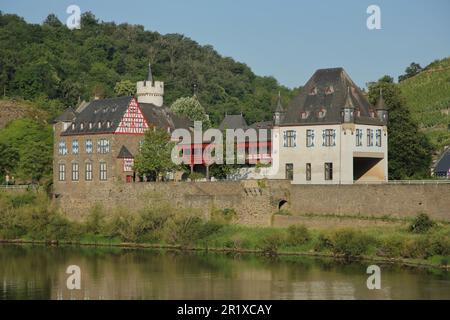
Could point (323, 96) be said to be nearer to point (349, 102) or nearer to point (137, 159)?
point (349, 102)

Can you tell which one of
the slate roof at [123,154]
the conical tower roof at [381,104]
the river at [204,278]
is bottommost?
the river at [204,278]

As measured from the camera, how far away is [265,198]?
61031mm

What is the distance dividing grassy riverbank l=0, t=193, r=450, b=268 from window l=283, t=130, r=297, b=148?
5.92 meters

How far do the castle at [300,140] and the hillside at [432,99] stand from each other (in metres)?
21.5

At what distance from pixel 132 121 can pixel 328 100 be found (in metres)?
13.6

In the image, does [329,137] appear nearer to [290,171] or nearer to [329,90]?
[329,90]

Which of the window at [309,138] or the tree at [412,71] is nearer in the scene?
the window at [309,138]

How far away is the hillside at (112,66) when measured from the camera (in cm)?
11531

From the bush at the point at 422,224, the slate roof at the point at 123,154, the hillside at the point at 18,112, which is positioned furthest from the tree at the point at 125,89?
the bush at the point at 422,224

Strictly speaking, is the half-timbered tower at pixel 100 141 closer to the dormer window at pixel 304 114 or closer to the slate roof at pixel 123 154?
the slate roof at pixel 123 154

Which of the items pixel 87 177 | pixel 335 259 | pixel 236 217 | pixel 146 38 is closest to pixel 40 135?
pixel 87 177

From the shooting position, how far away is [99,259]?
56531 mm

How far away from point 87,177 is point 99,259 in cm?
1553

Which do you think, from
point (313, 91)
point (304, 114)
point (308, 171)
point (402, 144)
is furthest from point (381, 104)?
point (308, 171)
